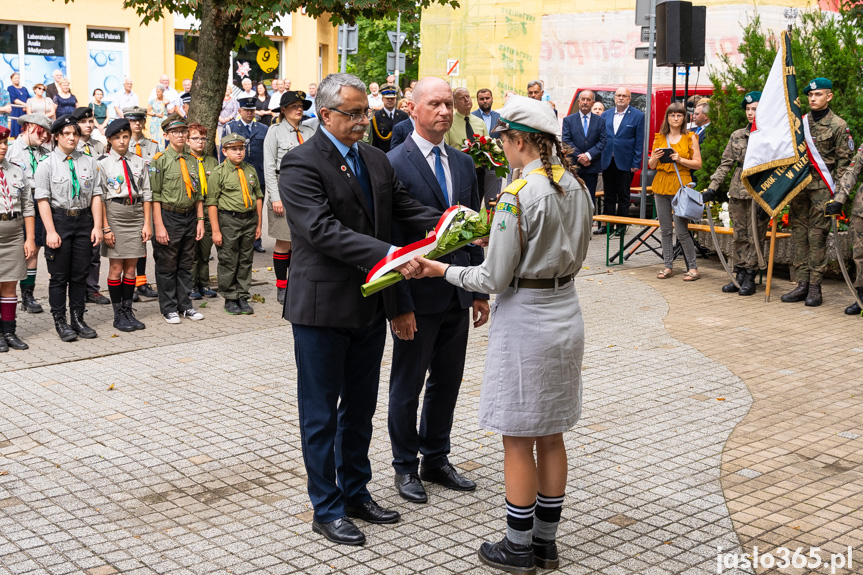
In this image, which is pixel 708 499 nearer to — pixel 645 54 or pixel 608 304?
pixel 608 304

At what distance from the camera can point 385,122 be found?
14.8 metres

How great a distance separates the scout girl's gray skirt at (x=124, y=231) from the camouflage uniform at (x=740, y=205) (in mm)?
6293

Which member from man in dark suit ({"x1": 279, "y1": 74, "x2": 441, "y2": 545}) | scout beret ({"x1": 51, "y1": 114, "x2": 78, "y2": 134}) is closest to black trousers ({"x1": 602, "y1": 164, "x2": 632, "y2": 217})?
scout beret ({"x1": 51, "y1": 114, "x2": 78, "y2": 134})

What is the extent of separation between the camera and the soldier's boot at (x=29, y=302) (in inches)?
398

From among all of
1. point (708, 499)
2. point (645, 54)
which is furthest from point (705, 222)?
point (708, 499)

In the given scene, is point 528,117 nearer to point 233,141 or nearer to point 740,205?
Result: point 233,141

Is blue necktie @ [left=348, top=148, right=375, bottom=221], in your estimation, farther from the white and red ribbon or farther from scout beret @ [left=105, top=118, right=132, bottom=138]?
scout beret @ [left=105, top=118, right=132, bottom=138]

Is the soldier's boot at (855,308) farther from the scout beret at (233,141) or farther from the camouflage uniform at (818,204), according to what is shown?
the scout beret at (233,141)

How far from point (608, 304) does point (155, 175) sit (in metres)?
4.90

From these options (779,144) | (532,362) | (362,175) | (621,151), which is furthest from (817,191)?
(532,362)

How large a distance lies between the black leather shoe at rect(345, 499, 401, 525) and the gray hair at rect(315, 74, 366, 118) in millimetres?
1977

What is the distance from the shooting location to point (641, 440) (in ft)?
21.0

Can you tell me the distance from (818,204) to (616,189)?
5351mm

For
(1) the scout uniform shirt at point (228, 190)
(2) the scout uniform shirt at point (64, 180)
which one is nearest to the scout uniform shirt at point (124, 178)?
(2) the scout uniform shirt at point (64, 180)
